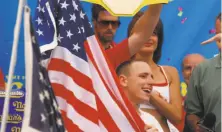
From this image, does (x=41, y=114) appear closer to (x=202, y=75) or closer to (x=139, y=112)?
(x=139, y=112)

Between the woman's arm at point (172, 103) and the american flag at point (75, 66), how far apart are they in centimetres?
50

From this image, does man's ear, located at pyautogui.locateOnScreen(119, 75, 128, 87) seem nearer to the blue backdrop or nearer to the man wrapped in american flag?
the man wrapped in american flag

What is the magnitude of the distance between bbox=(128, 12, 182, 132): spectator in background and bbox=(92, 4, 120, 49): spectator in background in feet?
0.45

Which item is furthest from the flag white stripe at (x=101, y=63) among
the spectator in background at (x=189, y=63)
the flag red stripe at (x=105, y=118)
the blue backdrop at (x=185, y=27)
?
the blue backdrop at (x=185, y=27)

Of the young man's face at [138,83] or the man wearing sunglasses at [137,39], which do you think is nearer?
the man wearing sunglasses at [137,39]

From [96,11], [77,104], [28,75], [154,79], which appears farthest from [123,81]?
[28,75]

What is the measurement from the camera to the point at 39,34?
15.8ft

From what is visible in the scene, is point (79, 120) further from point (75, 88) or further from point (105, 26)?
point (105, 26)

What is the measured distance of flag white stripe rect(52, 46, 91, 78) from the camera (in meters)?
4.81

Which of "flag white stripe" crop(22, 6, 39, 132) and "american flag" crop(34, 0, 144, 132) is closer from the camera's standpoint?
"flag white stripe" crop(22, 6, 39, 132)

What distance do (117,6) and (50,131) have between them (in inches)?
62.8

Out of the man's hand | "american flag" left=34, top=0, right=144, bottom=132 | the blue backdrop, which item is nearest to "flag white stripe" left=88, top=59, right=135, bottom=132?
"american flag" left=34, top=0, right=144, bottom=132

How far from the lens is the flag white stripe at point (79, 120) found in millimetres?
4719

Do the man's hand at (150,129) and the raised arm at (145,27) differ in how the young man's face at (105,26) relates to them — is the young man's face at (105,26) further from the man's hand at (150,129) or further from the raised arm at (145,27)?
the man's hand at (150,129)
